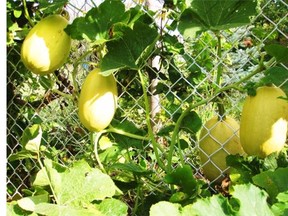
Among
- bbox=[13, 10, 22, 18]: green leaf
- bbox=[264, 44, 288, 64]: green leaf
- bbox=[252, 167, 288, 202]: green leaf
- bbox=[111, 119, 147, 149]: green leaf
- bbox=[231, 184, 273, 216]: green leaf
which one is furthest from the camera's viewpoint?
bbox=[13, 10, 22, 18]: green leaf

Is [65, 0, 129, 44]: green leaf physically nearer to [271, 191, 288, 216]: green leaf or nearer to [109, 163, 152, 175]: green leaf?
[109, 163, 152, 175]: green leaf

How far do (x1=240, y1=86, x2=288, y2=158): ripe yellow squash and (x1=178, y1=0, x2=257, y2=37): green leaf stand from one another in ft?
0.59

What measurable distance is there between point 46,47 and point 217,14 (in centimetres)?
51

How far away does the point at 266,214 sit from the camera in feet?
2.86

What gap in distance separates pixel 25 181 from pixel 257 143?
120 centimetres

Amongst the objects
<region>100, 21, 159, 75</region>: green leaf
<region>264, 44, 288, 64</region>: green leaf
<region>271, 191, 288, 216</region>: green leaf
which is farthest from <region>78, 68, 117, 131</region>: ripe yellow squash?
<region>271, 191, 288, 216</region>: green leaf

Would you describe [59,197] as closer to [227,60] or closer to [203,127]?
[203,127]

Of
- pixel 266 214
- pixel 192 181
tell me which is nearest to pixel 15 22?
pixel 192 181

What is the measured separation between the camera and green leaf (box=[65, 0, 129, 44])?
1290mm

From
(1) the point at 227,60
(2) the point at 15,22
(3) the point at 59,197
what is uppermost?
(2) the point at 15,22

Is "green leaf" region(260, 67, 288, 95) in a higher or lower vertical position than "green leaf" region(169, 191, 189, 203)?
higher

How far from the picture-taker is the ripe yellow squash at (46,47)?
1.41 metres

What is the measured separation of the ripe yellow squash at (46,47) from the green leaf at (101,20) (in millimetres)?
115

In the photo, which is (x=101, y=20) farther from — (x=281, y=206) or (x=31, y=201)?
(x=281, y=206)
